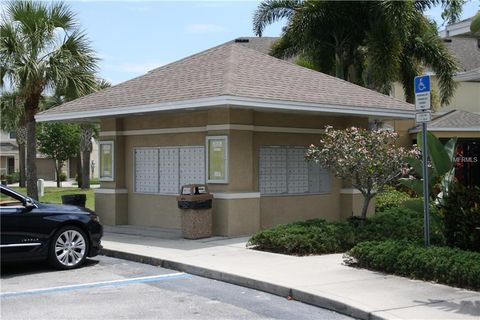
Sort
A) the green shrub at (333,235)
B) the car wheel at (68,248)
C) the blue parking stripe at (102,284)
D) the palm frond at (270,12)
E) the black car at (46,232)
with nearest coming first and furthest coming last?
1. the blue parking stripe at (102,284)
2. the black car at (46,232)
3. the car wheel at (68,248)
4. the green shrub at (333,235)
5. the palm frond at (270,12)

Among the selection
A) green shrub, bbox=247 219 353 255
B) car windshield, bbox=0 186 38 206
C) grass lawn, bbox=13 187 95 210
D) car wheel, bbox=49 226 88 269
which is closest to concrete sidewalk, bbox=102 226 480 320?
green shrub, bbox=247 219 353 255

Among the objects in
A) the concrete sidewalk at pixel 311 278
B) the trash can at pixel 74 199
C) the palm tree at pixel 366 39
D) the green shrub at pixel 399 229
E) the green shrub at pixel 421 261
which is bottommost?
the concrete sidewalk at pixel 311 278

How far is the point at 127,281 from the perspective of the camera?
9570mm

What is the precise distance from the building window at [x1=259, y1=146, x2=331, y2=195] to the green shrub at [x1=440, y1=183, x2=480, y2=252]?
5390 millimetres

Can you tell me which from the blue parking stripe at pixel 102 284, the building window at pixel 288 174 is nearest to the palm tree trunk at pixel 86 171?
the building window at pixel 288 174

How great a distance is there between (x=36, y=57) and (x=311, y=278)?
39.2ft

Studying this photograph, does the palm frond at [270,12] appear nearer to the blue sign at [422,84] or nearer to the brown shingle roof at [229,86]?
the brown shingle roof at [229,86]

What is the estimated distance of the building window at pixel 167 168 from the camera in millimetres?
15047

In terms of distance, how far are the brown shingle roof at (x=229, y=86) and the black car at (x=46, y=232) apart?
385 centimetres

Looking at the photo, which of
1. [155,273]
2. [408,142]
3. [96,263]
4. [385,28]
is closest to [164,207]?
[96,263]

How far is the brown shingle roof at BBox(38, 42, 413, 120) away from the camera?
44.9 feet

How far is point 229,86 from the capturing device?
43.0 ft

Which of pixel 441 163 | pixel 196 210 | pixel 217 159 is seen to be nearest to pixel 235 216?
pixel 196 210

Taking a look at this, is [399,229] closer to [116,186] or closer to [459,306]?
[459,306]
